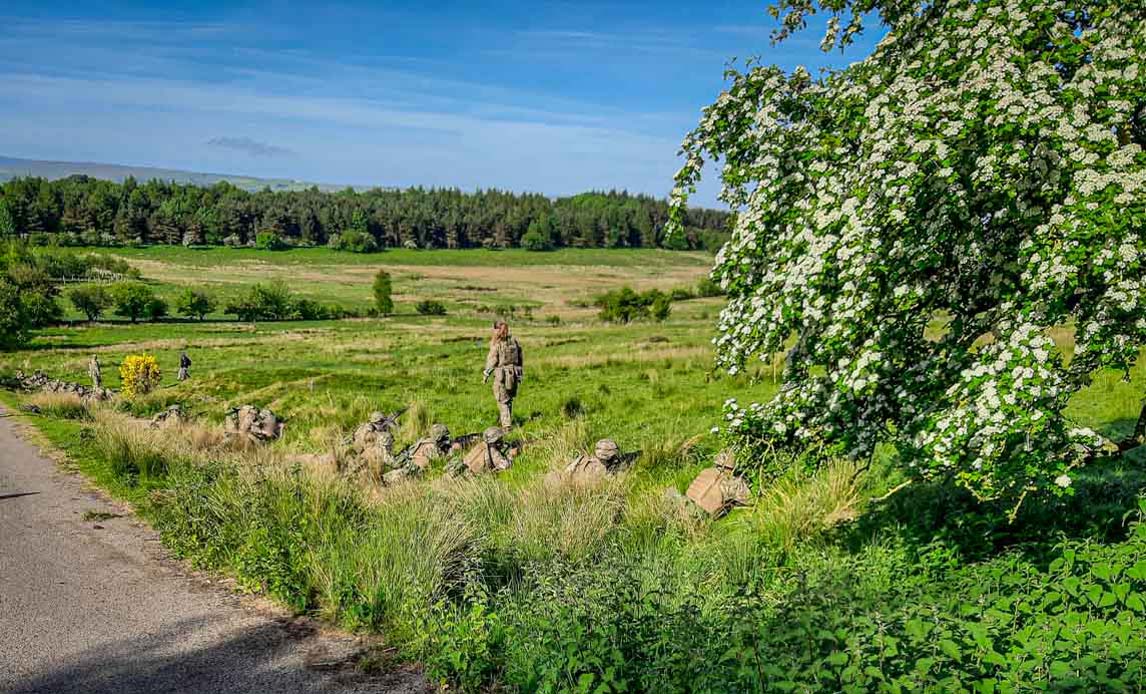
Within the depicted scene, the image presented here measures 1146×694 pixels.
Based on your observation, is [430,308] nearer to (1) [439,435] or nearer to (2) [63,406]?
(2) [63,406]

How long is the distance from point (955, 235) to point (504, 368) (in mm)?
12140

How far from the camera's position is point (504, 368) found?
17906 millimetres

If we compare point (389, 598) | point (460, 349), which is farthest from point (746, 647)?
point (460, 349)

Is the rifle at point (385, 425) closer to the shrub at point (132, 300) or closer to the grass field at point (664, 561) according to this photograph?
the grass field at point (664, 561)

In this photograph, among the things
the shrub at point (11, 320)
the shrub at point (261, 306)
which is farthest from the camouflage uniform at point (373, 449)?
the shrub at point (261, 306)

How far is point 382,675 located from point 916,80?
6968mm

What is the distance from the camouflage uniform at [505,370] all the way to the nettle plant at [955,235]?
10185 millimetres

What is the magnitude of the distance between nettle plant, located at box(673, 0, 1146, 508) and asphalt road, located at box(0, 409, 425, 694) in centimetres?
466

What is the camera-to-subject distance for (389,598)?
25.4 ft

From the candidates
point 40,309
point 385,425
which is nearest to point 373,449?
point 385,425

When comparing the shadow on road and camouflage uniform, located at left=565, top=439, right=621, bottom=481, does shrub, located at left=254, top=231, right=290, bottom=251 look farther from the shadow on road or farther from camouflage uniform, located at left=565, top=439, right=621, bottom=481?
the shadow on road

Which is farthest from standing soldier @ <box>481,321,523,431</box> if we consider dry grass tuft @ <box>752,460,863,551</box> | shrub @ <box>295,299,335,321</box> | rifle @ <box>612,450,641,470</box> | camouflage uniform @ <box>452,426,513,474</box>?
shrub @ <box>295,299,335,321</box>

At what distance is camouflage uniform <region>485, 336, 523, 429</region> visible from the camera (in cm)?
1792

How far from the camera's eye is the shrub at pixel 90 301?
91375mm
